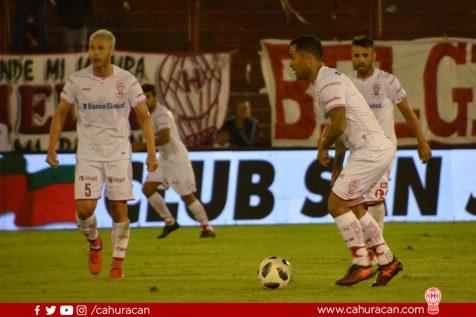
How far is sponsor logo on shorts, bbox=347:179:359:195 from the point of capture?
966 cm

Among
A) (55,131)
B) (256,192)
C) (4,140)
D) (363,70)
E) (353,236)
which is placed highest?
(363,70)

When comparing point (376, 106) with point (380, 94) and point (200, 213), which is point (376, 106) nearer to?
point (380, 94)

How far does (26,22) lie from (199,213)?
16.0 ft

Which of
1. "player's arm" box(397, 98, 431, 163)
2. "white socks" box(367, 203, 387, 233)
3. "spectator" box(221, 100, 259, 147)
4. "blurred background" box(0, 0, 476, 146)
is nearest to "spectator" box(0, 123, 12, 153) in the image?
"blurred background" box(0, 0, 476, 146)

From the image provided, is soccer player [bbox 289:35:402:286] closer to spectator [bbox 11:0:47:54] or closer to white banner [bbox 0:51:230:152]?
white banner [bbox 0:51:230:152]

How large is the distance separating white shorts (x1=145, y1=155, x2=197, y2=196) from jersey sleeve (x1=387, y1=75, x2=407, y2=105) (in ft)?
15.9

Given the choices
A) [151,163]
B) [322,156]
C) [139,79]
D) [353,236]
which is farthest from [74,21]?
[353,236]

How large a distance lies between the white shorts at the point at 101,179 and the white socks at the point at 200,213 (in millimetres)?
5010

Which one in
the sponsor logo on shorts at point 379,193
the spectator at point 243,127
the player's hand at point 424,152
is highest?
the player's hand at point 424,152

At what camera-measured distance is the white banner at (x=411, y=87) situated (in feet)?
61.1

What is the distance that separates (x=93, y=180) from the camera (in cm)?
1072

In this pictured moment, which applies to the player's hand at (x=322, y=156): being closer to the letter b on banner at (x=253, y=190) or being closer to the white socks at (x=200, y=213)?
the white socks at (x=200, y=213)

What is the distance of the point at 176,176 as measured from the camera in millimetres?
15773
